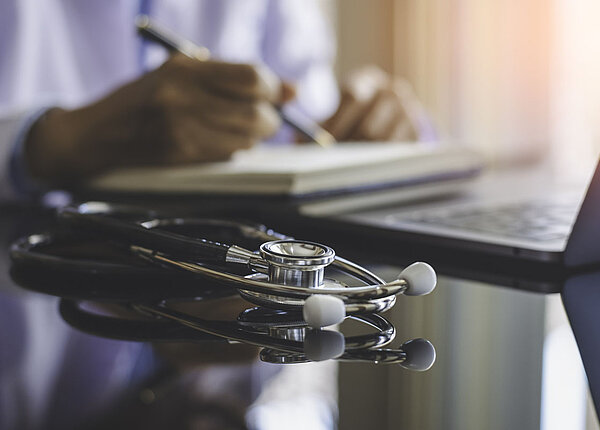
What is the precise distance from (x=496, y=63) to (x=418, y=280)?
2.35 m

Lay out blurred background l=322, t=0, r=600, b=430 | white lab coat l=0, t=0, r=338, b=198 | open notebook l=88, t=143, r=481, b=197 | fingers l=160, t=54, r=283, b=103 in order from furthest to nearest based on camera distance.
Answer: blurred background l=322, t=0, r=600, b=430
white lab coat l=0, t=0, r=338, b=198
fingers l=160, t=54, r=283, b=103
open notebook l=88, t=143, r=481, b=197

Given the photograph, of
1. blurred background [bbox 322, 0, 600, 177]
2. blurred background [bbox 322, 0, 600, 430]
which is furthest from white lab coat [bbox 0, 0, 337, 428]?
blurred background [bbox 322, 0, 600, 177]

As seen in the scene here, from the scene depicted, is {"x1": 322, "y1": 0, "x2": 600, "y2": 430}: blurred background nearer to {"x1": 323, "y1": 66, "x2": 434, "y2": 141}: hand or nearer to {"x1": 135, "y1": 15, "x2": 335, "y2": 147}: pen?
{"x1": 323, "y1": 66, "x2": 434, "y2": 141}: hand

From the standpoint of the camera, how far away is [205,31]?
48.1 inches

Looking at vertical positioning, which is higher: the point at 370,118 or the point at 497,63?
the point at 497,63

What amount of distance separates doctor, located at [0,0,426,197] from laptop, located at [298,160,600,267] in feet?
0.77

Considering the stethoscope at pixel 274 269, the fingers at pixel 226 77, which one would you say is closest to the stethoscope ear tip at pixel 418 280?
the stethoscope at pixel 274 269

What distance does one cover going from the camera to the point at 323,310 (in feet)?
0.71

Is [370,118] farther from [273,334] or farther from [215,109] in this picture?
[273,334]

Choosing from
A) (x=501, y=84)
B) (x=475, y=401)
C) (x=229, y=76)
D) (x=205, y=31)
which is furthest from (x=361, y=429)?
(x=501, y=84)

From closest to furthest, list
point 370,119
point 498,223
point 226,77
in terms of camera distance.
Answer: point 498,223, point 226,77, point 370,119

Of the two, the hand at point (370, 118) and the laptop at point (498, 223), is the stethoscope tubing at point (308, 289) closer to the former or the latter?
the laptop at point (498, 223)

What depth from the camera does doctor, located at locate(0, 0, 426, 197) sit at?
68 cm

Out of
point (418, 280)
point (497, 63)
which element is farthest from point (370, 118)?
point (497, 63)
